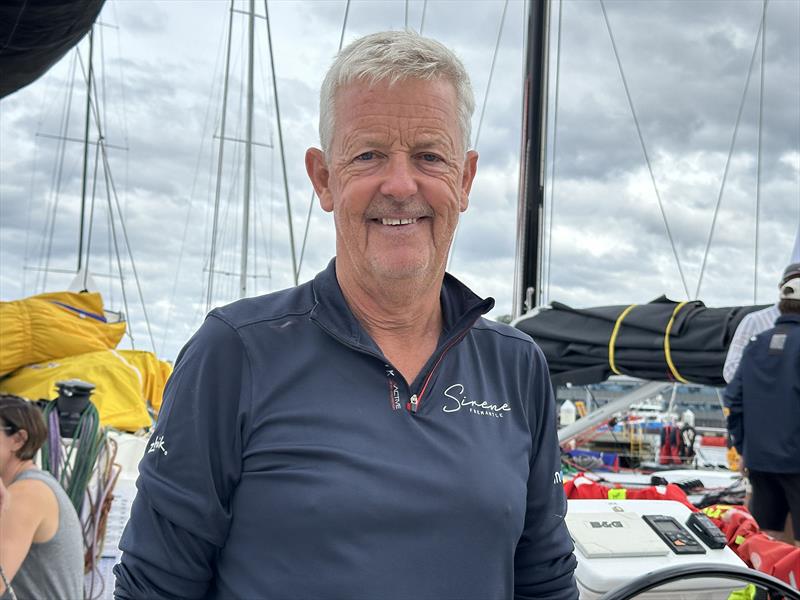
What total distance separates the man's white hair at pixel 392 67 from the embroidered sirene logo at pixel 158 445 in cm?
53

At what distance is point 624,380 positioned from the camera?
535cm

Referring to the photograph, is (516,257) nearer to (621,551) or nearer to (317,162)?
(621,551)

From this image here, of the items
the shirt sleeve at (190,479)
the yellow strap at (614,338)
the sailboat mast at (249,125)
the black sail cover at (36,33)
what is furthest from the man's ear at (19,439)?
the sailboat mast at (249,125)

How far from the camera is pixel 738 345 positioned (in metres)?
4.33

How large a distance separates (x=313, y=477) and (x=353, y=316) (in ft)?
0.90

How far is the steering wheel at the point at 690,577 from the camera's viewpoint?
3.68 feet

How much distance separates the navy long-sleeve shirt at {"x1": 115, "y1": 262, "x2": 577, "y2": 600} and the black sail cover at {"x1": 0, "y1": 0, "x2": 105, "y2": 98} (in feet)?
5.34

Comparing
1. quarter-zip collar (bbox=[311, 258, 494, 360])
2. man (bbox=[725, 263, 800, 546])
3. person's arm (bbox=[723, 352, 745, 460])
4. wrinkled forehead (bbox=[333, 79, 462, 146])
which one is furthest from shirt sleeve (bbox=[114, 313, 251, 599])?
person's arm (bbox=[723, 352, 745, 460])

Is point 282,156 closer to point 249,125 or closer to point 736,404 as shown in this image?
point 249,125

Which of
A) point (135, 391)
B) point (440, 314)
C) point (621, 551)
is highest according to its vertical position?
point (440, 314)

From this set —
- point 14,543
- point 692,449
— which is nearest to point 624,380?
point 14,543

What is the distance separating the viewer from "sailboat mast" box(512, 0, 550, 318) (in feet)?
20.7

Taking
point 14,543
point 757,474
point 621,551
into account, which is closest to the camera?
point 621,551

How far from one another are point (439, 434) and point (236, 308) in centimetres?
38
